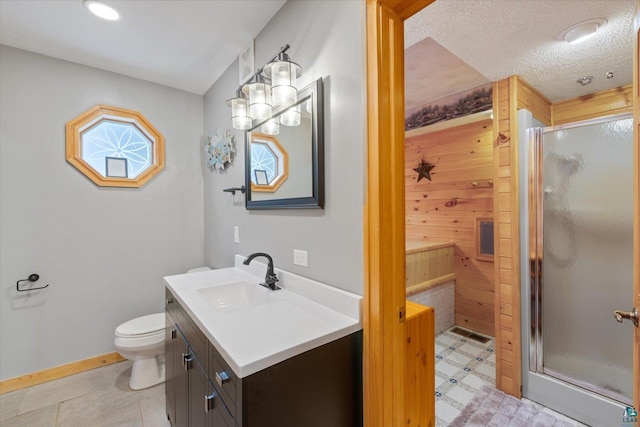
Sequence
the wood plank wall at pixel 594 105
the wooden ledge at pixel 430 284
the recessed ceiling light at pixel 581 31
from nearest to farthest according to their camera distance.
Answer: the recessed ceiling light at pixel 581 31 → the wood plank wall at pixel 594 105 → the wooden ledge at pixel 430 284

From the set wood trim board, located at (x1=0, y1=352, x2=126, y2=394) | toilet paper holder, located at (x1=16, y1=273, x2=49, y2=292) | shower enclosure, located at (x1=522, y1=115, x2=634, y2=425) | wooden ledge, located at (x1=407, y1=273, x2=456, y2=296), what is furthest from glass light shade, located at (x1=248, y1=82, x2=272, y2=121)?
wood trim board, located at (x1=0, y1=352, x2=126, y2=394)

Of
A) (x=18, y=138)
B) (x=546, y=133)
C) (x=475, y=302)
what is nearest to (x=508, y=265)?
(x=546, y=133)

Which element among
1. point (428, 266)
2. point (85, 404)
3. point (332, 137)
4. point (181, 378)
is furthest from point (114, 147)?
point (428, 266)

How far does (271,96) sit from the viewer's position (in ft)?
5.32

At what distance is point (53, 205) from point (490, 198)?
4032 millimetres

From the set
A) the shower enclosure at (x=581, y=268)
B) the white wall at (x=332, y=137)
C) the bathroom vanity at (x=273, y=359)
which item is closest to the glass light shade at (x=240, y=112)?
the white wall at (x=332, y=137)

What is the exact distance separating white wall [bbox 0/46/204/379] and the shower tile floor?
0.21 m

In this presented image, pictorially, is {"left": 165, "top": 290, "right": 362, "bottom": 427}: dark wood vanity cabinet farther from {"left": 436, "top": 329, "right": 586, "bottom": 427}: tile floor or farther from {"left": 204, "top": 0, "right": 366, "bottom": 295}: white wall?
{"left": 436, "top": 329, "right": 586, "bottom": 427}: tile floor

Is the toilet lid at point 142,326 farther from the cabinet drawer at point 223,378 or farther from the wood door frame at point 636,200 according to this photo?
the wood door frame at point 636,200

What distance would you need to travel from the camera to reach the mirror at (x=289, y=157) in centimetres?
136

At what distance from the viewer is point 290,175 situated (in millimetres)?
1606

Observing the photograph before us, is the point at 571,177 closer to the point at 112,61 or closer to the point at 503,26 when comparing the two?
the point at 503,26

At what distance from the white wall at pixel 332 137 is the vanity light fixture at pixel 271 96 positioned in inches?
3.9

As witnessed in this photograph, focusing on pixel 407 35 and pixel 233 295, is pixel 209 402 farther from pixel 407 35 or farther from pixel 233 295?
pixel 407 35
